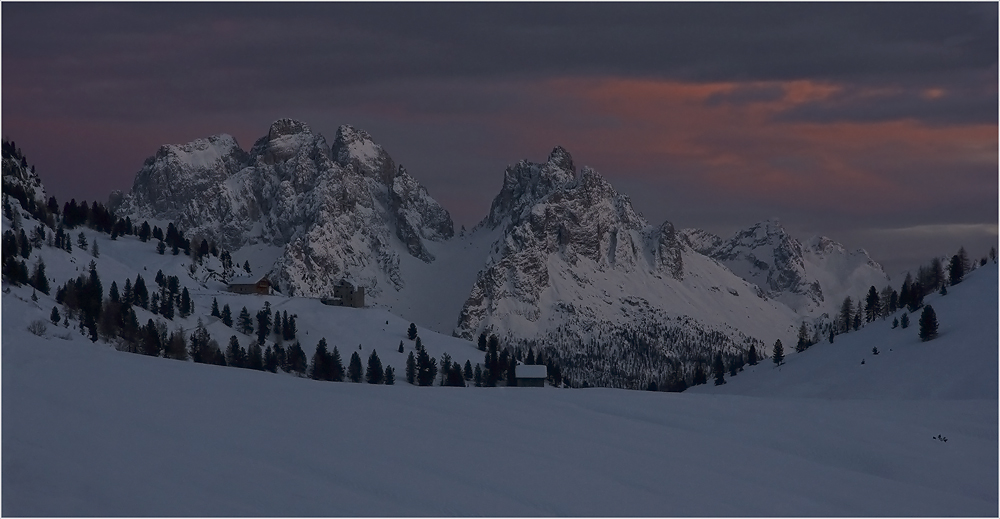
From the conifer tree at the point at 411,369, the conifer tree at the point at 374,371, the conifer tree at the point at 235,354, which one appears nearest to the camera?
the conifer tree at the point at 235,354

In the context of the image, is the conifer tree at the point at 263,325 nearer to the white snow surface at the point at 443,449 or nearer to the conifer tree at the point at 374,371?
the conifer tree at the point at 374,371

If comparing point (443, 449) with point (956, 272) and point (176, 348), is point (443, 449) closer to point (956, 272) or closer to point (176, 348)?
point (176, 348)

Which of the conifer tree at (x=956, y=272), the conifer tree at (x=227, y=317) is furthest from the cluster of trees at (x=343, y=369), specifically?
the conifer tree at (x=956, y=272)

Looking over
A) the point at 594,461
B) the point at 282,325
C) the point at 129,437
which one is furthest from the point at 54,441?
the point at 282,325

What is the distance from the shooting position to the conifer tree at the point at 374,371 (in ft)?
343

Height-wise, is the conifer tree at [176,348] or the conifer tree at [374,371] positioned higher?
the conifer tree at [176,348]

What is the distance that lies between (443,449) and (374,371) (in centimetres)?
7962

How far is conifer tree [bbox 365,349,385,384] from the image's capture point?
104625 millimetres

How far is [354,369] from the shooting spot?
106 meters

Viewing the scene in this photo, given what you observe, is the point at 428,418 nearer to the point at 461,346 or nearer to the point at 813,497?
the point at 813,497

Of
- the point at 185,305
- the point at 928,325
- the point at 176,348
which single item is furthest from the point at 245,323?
the point at 928,325

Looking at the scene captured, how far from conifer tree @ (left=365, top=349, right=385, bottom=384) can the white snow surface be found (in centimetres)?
6624

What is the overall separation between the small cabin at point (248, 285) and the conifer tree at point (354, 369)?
105 feet

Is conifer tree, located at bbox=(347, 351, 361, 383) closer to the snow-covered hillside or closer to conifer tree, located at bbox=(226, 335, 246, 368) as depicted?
conifer tree, located at bbox=(226, 335, 246, 368)
